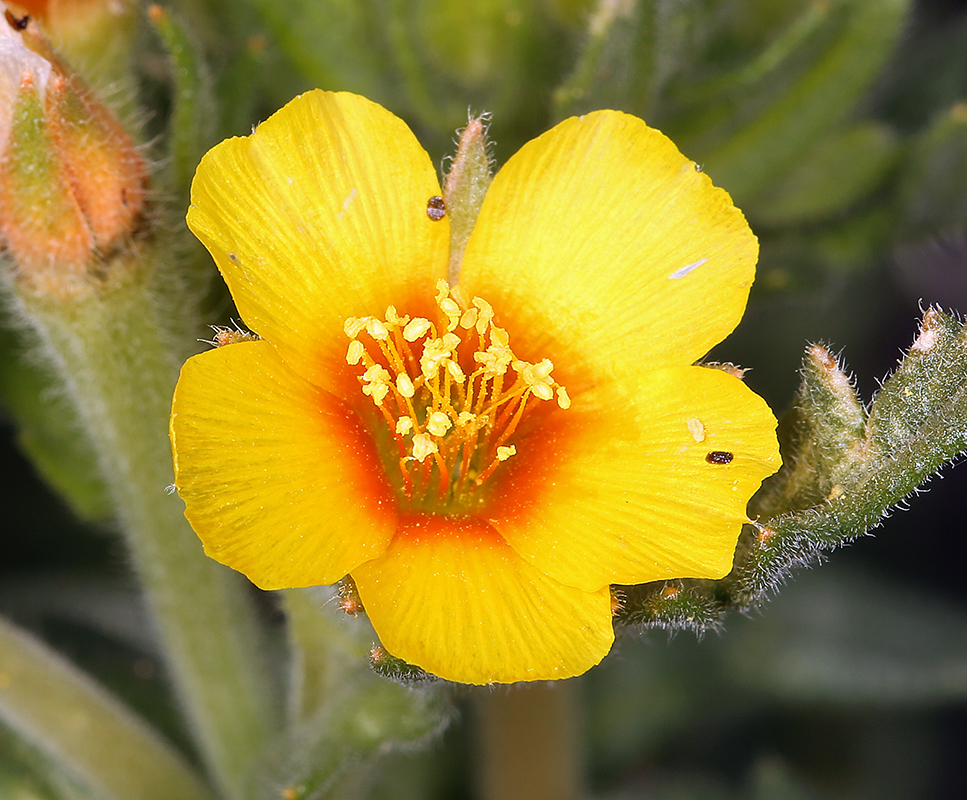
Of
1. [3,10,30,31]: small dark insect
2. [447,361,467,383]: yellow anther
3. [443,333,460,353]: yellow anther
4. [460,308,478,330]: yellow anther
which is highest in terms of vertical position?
[3,10,30,31]: small dark insect

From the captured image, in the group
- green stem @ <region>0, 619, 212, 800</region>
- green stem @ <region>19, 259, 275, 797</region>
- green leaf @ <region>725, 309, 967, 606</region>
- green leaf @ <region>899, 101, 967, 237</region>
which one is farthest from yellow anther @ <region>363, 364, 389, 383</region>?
green leaf @ <region>899, 101, 967, 237</region>

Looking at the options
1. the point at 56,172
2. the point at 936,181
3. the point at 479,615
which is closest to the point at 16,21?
the point at 56,172

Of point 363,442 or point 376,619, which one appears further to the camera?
point 363,442

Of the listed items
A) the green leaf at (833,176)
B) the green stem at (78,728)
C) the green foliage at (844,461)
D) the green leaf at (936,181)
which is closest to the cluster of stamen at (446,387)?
the green foliage at (844,461)

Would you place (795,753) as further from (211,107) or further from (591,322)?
(211,107)

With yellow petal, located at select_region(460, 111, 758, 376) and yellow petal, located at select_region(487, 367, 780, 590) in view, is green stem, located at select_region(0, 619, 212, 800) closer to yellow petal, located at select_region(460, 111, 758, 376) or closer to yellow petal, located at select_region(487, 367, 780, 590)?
yellow petal, located at select_region(487, 367, 780, 590)

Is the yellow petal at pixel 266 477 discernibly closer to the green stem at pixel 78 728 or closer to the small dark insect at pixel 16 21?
the small dark insect at pixel 16 21

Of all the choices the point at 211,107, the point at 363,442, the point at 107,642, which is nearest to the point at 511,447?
the point at 363,442
